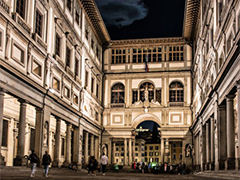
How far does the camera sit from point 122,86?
5584cm

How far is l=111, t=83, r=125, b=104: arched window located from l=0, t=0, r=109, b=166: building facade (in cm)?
395

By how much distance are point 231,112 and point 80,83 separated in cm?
2057

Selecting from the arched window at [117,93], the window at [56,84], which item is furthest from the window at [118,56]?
the window at [56,84]

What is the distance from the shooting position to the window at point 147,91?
5447 cm

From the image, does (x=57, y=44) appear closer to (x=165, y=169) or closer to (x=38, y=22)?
(x=38, y=22)

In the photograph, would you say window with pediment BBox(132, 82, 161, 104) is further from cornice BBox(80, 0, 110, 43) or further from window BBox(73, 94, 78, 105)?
window BBox(73, 94, 78, 105)

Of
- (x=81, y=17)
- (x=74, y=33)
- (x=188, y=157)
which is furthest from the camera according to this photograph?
(x=188, y=157)

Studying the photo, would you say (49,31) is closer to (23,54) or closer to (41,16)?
(41,16)

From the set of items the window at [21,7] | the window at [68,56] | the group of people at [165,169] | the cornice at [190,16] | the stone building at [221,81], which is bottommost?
the group of people at [165,169]

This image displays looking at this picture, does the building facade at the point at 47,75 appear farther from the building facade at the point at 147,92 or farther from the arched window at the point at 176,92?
the arched window at the point at 176,92

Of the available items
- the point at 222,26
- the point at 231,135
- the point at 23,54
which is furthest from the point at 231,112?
the point at 23,54

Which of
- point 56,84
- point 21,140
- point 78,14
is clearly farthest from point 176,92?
point 21,140

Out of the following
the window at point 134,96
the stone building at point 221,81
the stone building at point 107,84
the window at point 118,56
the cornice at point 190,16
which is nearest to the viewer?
the stone building at point 221,81

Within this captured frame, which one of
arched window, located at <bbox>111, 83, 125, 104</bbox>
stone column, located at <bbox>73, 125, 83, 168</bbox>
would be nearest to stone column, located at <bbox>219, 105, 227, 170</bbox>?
stone column, located at <bbox>73, 125, 83, 168</bbox>
